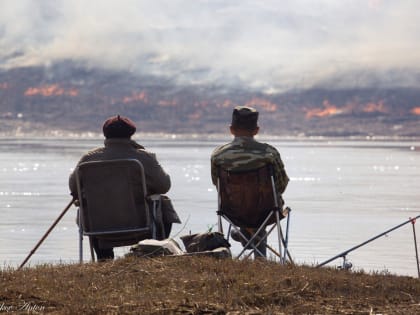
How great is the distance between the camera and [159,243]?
27.1 ft

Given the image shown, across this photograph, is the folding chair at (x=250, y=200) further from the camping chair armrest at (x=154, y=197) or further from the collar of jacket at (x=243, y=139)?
the camping chair armrest at (x=154, y=197)

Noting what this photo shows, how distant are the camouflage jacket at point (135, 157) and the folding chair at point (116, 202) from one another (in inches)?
3.7

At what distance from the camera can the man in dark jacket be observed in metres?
8.84

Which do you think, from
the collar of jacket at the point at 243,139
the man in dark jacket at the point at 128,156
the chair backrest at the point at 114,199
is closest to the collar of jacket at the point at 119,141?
the man in dark jacket at the point at 128,156

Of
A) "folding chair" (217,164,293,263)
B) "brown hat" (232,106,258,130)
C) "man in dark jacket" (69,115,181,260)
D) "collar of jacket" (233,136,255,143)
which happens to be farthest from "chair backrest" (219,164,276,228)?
"man in dark jacket" (69,115,181,260)

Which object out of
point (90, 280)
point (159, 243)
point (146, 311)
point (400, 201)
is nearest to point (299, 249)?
point (159, 243)

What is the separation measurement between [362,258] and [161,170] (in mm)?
6725

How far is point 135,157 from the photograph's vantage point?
8.92 m

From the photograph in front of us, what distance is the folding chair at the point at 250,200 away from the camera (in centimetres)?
911

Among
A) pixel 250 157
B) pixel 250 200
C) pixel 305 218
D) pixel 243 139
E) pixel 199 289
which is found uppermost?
pixel 243 139

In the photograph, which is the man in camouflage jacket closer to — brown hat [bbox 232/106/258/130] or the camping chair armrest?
brown hat [bbox 232/106/258/130]

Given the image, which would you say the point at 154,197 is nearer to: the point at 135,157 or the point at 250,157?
the point at 135,157

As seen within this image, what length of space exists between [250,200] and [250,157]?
0.41 m

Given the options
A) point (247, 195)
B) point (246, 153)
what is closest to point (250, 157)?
point (246, 153)
